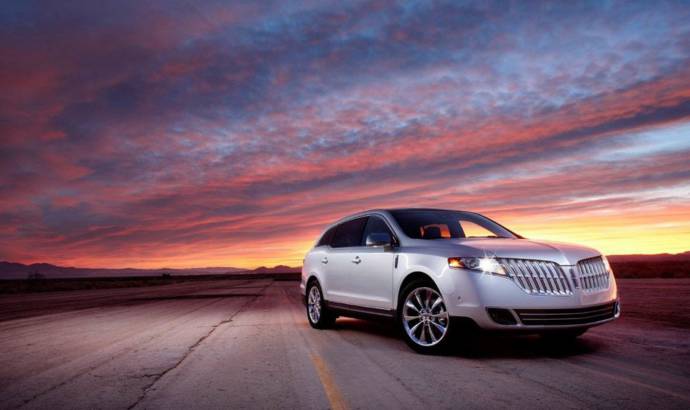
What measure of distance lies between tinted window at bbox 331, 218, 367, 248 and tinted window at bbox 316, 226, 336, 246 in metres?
0.18

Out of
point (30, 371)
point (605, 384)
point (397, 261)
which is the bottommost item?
point (605, 384)

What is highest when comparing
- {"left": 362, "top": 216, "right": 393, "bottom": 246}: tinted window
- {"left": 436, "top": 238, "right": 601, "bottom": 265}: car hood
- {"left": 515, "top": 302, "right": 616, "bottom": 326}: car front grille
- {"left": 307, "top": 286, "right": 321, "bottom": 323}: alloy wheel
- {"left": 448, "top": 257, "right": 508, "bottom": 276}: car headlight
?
{"left": 362, "top": 216, "right": 393, "bottom": 246}: tinted window

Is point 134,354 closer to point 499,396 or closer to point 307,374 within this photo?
point 307,374

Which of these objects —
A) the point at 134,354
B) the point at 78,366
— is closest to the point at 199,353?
the point at 134,354

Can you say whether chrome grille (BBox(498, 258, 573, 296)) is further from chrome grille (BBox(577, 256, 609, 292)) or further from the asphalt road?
the asphalt road

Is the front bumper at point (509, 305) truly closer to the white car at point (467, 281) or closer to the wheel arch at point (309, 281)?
the white car at point (467, 281)

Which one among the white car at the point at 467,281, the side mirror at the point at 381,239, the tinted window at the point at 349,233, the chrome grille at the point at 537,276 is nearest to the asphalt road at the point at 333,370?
the white car at the point at 467,281

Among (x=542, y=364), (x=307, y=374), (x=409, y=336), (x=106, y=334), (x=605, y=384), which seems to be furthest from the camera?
(x=106, y=334)

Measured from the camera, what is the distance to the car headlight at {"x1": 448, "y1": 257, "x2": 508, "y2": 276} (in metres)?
6.20

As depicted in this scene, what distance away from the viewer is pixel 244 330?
9609 mm

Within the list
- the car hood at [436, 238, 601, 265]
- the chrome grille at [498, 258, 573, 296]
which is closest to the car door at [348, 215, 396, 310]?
the car hood at [436, 238, 601, 265]

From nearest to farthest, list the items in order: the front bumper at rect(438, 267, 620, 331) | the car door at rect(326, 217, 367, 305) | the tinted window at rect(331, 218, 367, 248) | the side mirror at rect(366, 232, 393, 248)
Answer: the front bumper at rect(438, 267, 620, 331) < the side mirror at rect(366, 232, 393, 248) < the car door at rect(326, 217, 367, 305) < the tinted window at rect(331, 218, 367, 248)

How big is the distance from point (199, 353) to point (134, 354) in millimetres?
828

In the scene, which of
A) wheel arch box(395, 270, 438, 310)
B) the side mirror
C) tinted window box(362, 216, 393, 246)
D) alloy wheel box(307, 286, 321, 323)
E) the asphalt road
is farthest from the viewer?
alloy wheel box(307, 286, 321, 323)
